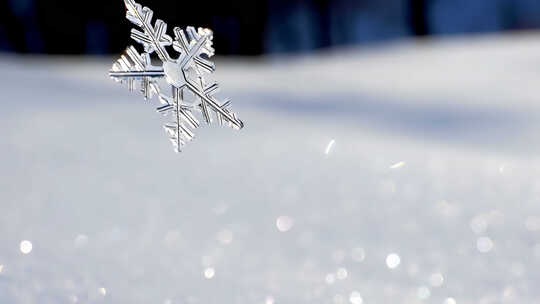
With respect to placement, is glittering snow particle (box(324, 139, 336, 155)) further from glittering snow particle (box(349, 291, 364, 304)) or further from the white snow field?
glittering snow particle (box(349, 291, 364, 304))

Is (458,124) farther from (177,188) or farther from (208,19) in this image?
(208,19)

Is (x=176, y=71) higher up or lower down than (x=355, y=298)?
higher up

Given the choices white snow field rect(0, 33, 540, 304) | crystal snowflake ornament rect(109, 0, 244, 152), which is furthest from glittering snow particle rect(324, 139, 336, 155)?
crystal snowflake ornament rect(109, 0, 244, 152)

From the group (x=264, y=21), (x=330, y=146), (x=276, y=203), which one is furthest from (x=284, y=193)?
(x=264, y=21)

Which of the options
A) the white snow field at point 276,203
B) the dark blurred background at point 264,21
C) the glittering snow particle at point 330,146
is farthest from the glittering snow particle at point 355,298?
the dark blurred background at point 264,21

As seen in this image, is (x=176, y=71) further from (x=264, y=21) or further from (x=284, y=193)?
(x=264, y=21)

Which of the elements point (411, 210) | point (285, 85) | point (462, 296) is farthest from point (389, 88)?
point (462, 296)
